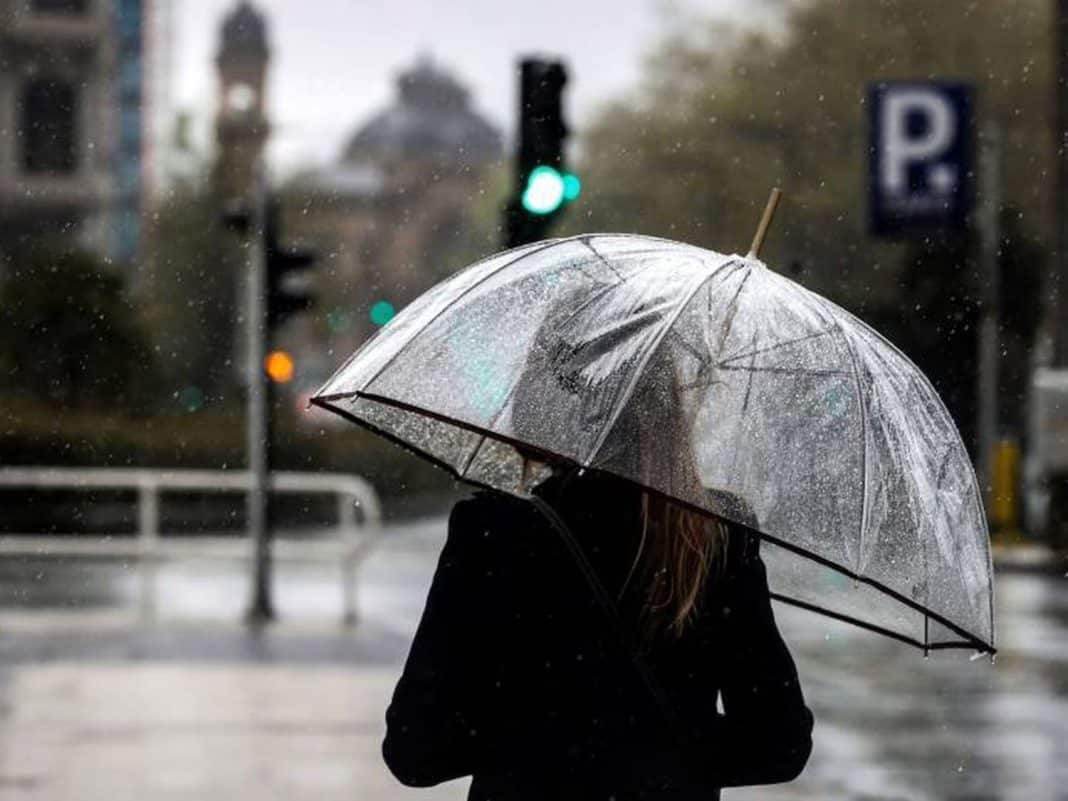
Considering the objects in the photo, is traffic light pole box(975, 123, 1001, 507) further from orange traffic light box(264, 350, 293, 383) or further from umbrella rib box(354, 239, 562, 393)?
umbrella rib box(354, 239, 562, 393)

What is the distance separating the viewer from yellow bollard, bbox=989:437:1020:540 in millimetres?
29672

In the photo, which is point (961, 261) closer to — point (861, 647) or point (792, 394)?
point (861, 647)

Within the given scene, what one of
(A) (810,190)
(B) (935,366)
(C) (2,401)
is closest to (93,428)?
(C) (2,401)

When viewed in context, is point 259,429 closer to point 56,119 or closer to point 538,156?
point 538,156

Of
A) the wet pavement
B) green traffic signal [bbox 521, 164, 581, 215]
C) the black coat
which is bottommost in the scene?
the wet pavement

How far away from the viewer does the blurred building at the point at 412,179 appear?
13450 centimetres

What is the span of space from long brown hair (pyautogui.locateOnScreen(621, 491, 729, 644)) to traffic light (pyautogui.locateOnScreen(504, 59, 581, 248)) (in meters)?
6.01

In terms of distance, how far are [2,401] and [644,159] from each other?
669 inches

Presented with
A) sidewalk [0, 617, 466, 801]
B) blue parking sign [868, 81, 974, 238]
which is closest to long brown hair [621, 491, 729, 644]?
sidewalk [0, 617, 466, 801]

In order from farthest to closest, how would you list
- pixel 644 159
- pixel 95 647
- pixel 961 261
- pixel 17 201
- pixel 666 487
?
1. pixel 17 201
2. pixel 644 159
3. pixel 961 261
4. pixel 95 647
5. pixel 666 487

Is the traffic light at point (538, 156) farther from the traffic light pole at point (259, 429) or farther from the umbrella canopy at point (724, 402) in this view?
the traffic light pole at point (259, 429)

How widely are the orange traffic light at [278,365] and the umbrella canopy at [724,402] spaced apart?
46.9 ft

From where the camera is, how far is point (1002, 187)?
45.0 m

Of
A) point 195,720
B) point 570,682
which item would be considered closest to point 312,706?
point 195,720
